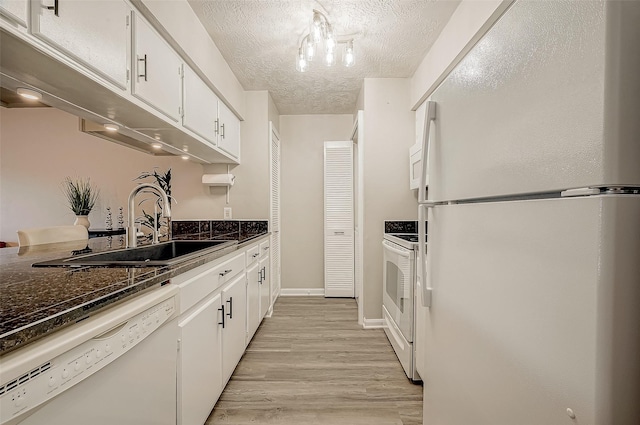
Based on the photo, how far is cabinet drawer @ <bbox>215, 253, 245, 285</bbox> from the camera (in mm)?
1745

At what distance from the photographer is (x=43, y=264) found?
45.5 inches

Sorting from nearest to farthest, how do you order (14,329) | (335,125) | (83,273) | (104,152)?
(14,329), (83,273), (104,152), (335,125)

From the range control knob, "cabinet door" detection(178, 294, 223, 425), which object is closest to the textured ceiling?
"cabinet door" detection(178, 294, 223, 425)

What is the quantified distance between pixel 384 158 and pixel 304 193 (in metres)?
1.48

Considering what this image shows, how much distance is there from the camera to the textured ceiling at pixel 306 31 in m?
1.98

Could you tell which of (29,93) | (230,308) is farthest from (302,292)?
(29,93)

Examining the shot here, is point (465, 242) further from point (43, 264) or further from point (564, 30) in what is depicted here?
point (43, 264)

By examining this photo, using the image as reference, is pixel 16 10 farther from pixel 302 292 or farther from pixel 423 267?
pixel 302 292

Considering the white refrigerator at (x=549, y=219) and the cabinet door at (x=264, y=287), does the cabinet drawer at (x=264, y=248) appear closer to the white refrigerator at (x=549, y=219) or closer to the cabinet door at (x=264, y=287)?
the cabinet door at (x=264, y=287)

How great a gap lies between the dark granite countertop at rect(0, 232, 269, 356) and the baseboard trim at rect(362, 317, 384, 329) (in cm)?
215

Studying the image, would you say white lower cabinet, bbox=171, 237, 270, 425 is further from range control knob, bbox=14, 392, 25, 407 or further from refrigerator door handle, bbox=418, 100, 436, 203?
refrigerator door handle, bbox=418, 100, 436, 203

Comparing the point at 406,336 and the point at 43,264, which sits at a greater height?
the point at 43,264

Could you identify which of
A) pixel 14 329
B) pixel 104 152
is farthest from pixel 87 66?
pixel 104 152

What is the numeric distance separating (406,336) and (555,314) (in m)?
1.72
